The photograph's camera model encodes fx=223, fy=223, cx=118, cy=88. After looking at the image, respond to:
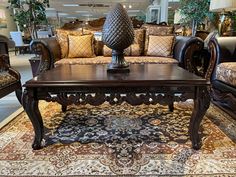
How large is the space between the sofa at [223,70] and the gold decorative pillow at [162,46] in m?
0.64

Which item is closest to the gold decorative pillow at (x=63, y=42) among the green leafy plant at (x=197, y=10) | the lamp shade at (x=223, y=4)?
the lamp shade at (x=223, y=4)

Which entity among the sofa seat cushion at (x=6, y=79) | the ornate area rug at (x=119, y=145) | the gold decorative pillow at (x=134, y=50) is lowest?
the ornate area rug at (x=119, y=145)

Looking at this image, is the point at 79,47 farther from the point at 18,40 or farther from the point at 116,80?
the point at 18,40

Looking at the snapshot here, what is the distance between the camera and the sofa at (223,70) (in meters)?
2.23

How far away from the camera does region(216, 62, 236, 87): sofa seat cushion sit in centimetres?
216

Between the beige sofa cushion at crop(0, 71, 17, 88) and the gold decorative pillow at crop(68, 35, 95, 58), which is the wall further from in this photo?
the beige sofa cushion at crop(0, 71, 17, 88)

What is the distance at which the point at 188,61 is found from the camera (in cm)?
291

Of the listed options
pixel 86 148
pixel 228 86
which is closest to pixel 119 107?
pixel 86 148

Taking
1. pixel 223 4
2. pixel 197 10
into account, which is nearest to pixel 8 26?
pixel 197 10

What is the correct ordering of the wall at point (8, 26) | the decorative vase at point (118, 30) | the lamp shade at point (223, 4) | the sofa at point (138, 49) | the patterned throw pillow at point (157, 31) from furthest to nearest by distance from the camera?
the wall at point (8, 26), the patterned throw pillow at point (157, 31), the sofa at point (138, 49), the lamp shade at point (223, 4), the decorative vase at point (118, 30)

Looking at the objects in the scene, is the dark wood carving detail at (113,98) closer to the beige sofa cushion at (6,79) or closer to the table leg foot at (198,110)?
the table leg foot at (198,110)

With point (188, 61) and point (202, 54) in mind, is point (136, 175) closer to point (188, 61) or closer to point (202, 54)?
point (188, 61)

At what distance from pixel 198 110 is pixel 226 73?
932 millimetres

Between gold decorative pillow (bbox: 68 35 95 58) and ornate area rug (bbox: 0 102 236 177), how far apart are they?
1037mm
